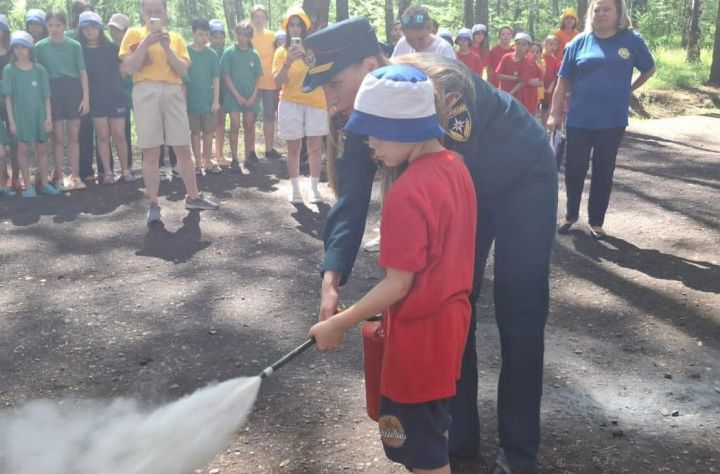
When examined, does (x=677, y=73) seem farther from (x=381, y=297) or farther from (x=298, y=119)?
(x=381, y=297)

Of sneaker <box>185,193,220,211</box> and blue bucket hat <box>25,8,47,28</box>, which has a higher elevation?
blue bucket hat <box>25,8,47,28</box>

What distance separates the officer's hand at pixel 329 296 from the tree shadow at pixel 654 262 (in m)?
3.93

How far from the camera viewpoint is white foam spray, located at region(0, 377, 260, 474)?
275cm

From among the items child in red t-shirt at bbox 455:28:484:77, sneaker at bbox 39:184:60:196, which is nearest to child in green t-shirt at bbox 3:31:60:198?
sneaker at bbox 39:184:60:196

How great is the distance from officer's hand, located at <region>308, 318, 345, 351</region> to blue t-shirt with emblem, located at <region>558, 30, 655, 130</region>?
4778mm

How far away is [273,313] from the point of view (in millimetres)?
5230

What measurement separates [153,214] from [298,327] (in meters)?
3.16

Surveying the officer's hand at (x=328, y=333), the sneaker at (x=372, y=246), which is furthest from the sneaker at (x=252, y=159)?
the officer's hand at (x=328, y=333)

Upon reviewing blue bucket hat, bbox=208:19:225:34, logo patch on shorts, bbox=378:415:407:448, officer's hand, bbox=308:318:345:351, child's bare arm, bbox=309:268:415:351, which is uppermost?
blue bucket hat, bbox=208:19:225:34

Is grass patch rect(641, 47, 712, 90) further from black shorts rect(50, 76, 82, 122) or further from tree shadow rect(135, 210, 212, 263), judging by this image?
tree shadow rect(135, 210, 212, 263)

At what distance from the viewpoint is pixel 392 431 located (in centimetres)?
252

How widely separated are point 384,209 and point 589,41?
16.1ft

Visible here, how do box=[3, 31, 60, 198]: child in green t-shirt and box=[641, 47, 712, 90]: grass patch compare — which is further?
box=[641, 47, 712, 90]: grass patch

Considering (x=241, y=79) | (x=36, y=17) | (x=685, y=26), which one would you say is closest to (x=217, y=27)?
(x=241, y=79)
